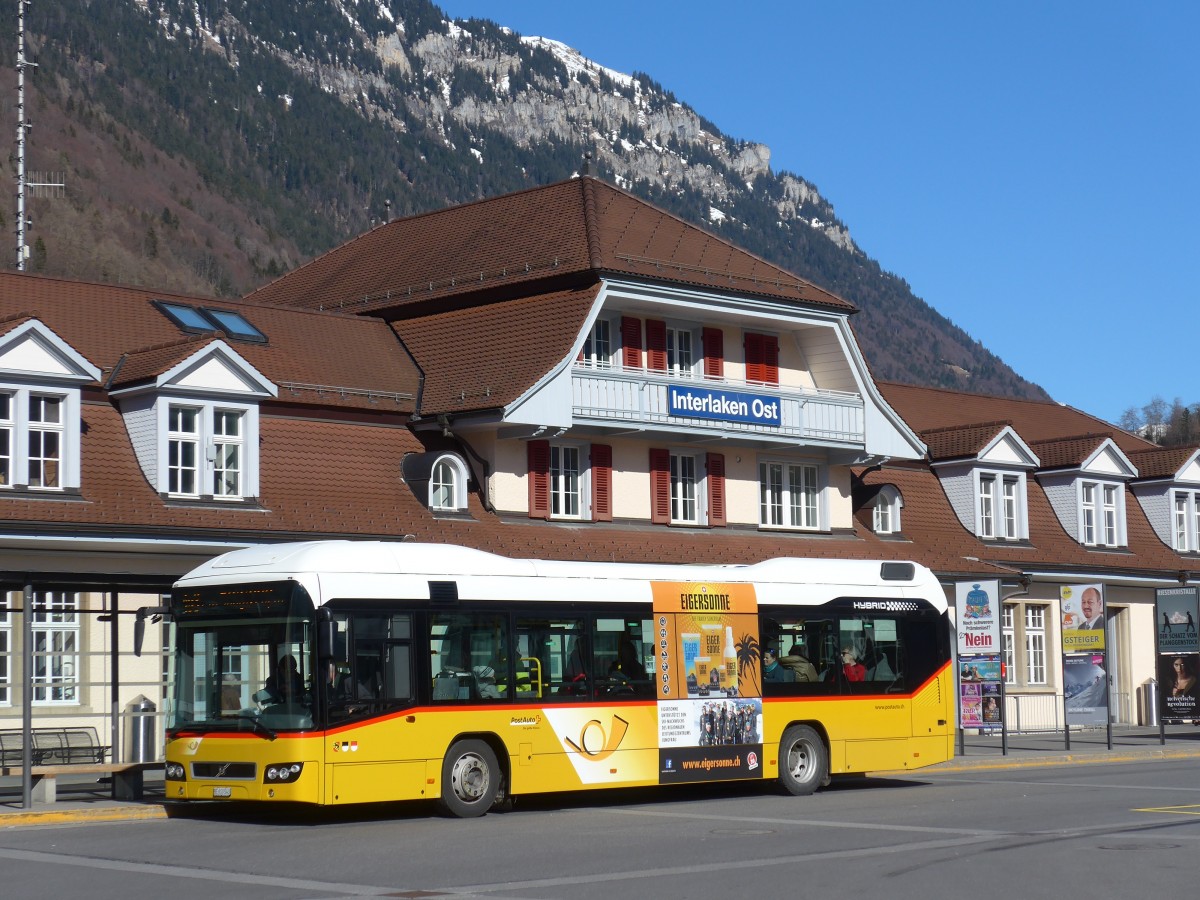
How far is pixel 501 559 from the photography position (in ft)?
68.9

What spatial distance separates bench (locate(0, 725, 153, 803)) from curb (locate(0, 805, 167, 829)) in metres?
0.85

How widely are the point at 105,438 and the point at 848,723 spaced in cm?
1234

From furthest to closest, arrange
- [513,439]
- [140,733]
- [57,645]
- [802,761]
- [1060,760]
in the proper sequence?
[513,439] < [1060,760] < [57,645] < [140,733] < [802,761]

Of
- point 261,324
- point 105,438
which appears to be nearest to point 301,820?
point 105,438

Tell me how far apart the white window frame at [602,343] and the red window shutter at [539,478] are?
→ 2.06 meters

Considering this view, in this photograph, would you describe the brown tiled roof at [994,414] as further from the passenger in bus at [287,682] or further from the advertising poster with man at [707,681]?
the passenger in bus at [287,682]

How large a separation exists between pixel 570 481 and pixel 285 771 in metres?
16.8

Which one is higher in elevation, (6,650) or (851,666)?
(6,650)

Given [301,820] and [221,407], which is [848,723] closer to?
[301,820]

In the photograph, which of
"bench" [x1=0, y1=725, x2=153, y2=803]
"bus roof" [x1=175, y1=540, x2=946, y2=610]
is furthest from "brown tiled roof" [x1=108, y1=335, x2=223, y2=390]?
"bus roof" [x1=175, y1=540, x2=946, y2=610]

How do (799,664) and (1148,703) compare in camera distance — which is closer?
(799,664)

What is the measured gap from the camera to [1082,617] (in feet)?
110

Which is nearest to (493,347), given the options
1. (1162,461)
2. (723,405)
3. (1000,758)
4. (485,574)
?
(723,405)

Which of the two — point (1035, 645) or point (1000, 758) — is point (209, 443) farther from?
point (1035, 645)
